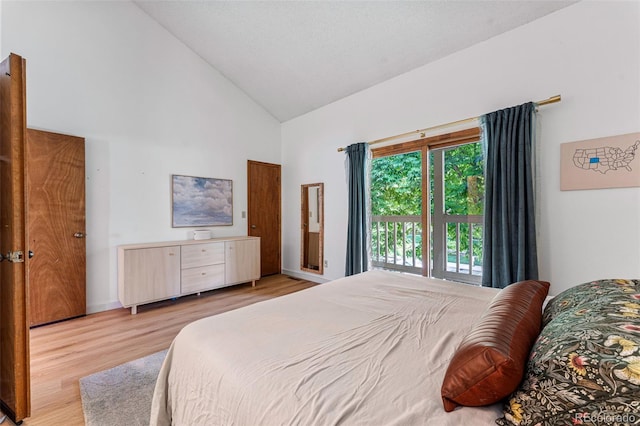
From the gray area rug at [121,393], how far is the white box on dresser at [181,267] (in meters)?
1.27

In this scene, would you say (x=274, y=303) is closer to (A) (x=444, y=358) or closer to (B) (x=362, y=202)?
(A) (x=444, y=358)

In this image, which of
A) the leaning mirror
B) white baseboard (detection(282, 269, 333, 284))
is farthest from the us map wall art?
white baseboard (detection(282, 269, 333, 284))

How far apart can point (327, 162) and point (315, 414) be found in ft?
12.9

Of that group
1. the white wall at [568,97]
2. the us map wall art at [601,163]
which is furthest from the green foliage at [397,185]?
the us map wall art at [601,163]

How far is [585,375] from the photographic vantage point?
0.62 meters

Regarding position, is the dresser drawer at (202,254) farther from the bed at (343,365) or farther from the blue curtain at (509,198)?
the blue curtain at (509,198)

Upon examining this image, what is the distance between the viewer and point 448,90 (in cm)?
313

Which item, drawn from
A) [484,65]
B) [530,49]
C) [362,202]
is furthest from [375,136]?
[530,49]

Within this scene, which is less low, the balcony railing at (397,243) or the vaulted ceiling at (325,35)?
the vaulted ceiling at (325,35)

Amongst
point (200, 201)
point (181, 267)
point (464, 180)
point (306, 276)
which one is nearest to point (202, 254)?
point (181, 267)

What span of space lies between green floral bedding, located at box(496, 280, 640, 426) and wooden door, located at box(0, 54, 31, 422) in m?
2.22

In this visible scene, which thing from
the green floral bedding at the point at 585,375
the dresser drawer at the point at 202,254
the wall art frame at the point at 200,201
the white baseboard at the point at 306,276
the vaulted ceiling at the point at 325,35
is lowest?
the white baseboard at the point at 306,276

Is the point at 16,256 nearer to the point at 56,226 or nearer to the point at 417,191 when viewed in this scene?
the point at 56,226

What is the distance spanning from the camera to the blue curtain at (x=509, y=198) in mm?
2514
